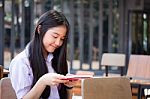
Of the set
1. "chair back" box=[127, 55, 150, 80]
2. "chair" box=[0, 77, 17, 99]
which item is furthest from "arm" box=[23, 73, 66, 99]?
"chair back" box=[127, 55, 150, 80]

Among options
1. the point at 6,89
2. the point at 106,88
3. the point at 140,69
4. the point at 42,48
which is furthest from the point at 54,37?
the point at 140,69

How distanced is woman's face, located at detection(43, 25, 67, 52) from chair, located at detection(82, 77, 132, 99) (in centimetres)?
26

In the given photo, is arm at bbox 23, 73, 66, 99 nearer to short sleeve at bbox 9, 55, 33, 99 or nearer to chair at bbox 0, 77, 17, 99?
short sleeve at bbox 9, 55, 33, 99

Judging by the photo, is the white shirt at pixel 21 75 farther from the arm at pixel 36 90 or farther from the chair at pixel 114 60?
the chair at pixel 114 60

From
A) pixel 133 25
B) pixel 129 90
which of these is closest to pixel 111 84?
pixel 129 90

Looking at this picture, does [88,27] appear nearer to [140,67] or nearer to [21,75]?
[140,67]

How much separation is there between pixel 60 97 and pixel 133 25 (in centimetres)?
606

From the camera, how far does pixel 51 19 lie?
156 centimetres

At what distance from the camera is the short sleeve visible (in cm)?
154

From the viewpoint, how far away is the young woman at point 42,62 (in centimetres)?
152

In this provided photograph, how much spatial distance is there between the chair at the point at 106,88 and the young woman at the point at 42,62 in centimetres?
11

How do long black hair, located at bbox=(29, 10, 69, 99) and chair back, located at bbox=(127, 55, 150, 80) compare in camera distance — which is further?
chair back, located at bbox=(127, 55, 150, 80)

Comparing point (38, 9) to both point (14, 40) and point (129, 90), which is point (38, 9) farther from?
point (129, 90)

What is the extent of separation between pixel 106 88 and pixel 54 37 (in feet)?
1.44
